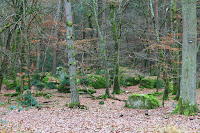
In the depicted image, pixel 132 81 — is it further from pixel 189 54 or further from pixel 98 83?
pixel 189 54

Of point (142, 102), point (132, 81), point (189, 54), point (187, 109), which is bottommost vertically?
point (142, 102)

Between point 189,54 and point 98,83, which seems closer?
point 189,54

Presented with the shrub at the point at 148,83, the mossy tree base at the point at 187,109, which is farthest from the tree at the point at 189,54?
the shrub at the point at 148,83

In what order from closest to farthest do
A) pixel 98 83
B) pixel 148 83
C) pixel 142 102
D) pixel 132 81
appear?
pixel 142 102, pixel 98 83, pixel 148 83, pixel 132 81

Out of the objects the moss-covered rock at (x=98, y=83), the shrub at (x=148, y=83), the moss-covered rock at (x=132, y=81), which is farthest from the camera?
the moss-covered rock at (x=132, y=81)

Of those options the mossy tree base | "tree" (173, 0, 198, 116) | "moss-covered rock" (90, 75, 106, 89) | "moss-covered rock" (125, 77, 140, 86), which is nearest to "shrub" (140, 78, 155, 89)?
"moss-covered rock" (125, 77, 140, 86)

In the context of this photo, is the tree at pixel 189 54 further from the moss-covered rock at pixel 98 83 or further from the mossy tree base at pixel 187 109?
the moss-covered rock at pixel 98 83

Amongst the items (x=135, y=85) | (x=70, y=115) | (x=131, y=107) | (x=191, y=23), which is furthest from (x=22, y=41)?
(x=135, y=85)

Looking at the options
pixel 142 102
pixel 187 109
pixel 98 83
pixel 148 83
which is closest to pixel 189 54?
pixel 187 109

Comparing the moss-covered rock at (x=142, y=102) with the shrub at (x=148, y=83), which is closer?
the moss-covered rock at (x=142, y=102)

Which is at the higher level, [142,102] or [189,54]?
[189,54]

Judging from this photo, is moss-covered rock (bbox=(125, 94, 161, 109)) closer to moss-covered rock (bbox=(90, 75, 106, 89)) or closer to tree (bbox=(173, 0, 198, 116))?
tree (bbox=(173, 0, 198, 116))

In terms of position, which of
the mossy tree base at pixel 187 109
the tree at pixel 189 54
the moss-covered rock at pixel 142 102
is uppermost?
the tree at pixel 189 54

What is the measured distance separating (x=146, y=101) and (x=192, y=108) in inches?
Answer: 115
